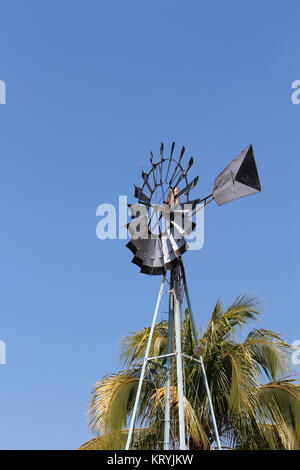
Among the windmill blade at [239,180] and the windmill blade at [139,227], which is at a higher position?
the windmill blade at [239,180]

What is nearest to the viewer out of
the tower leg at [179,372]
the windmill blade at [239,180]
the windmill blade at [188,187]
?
the tower leg at [179,372]

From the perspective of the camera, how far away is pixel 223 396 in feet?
34.9

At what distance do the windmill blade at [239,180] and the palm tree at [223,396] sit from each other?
287 centimetres

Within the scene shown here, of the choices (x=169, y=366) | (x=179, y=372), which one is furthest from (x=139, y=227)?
(x=179, y=372)

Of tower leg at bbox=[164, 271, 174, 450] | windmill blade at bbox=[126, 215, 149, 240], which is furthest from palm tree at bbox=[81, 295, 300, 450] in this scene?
Result: windmill blade at bbox=[126, 215, 149, 240]

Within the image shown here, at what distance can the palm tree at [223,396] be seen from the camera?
9.82 meters

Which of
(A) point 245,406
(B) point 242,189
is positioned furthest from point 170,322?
(B) point 242,189

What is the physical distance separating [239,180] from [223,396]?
412 centimetres

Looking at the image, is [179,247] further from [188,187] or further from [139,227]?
[188,187]

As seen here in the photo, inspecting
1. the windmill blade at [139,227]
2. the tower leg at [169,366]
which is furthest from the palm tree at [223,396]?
the windmill blade at [139,227]

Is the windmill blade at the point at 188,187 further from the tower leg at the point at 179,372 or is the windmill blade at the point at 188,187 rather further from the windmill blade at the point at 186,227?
the tower leg at the point at 179,372

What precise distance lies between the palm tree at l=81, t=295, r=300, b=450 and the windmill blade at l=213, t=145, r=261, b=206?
9.42 feet
